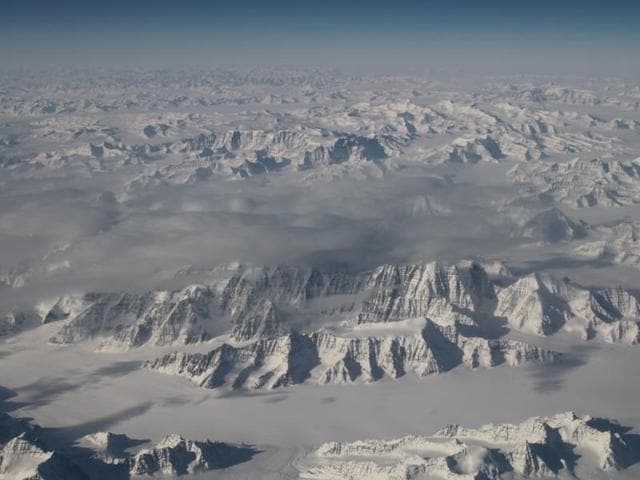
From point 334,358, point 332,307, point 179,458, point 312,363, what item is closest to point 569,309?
point 332,307

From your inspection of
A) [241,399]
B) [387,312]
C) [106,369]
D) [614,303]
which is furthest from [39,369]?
[614,303]

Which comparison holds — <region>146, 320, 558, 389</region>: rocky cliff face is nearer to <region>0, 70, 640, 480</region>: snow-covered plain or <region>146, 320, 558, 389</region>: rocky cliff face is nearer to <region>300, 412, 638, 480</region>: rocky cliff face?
<region>0, 70, 640, 480</region>: snow-covered plain

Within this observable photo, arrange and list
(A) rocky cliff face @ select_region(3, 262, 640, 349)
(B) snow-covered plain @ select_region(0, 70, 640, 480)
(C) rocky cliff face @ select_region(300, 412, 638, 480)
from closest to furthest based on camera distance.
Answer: (C) rocky cliff face @ select_region(300, 412, 638, 480) < (B) snow-covered plain @ select_region(0, 70, 640, 480) < (A) rocky cliff face @ select_region(3, 262, 640, 349)

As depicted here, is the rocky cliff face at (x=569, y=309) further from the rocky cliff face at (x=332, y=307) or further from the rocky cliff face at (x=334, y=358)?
the rocky cliff face at (x=334, y=358)

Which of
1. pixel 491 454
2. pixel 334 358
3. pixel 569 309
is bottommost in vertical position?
pixel 334 358

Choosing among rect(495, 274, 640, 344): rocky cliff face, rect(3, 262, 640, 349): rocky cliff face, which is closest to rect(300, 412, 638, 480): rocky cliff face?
rect(3, 262, 640, 349): rocky cliff face

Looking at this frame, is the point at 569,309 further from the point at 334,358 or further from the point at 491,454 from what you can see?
the point at 491,454

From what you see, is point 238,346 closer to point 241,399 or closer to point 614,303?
point 241,399

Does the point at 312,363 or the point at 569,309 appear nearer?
the point at 312,363

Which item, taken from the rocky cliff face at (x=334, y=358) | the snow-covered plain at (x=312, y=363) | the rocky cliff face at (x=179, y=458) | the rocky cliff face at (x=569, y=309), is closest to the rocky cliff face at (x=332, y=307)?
the rocky cliff face at (x=569, y=309)

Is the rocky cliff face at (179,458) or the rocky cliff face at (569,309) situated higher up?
the rocky cliff face at (569,309)
